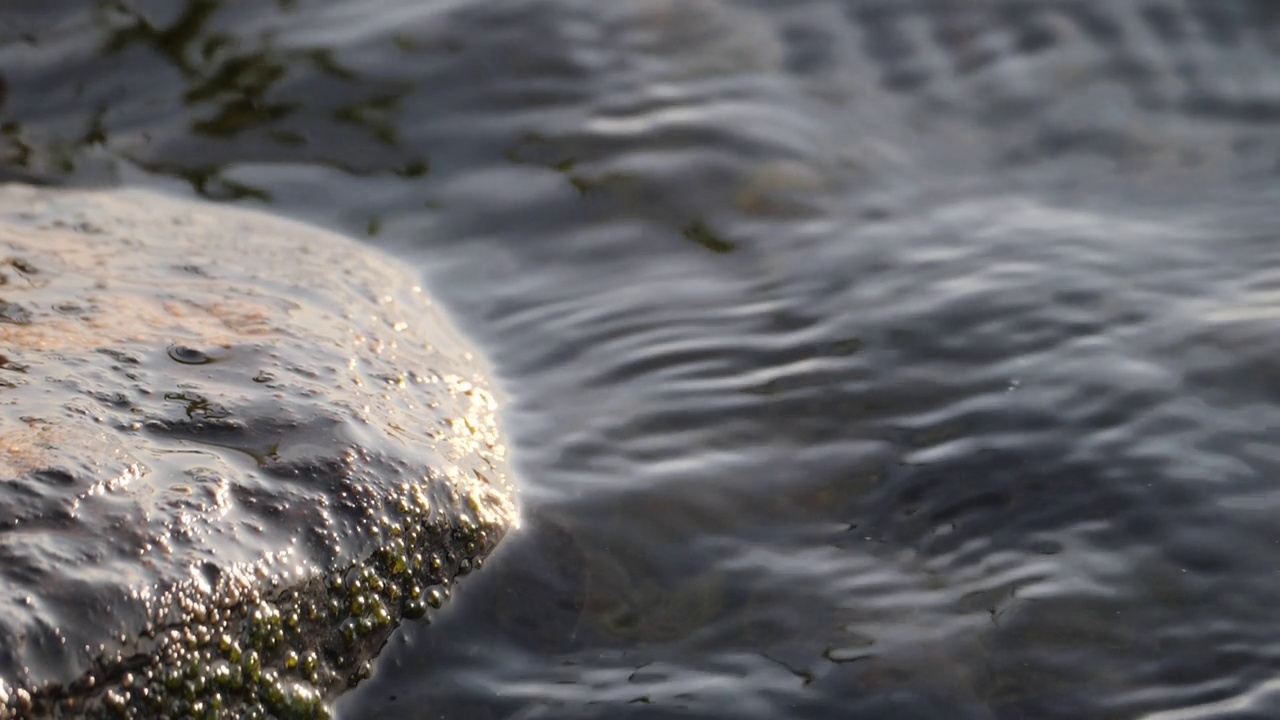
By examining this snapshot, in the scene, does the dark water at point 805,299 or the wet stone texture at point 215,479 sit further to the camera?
the dark water at point 805,299

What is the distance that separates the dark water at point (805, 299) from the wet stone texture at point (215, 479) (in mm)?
189

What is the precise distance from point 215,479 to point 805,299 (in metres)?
2.11

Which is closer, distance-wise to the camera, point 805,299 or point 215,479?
point 215,479

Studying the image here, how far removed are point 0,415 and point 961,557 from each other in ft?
7.12

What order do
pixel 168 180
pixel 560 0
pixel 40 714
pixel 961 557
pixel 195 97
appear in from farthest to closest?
pixel 560 0, pixel 195 97, pixel 168 180, pixel 961 557, pixel 40 714

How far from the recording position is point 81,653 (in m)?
2.40

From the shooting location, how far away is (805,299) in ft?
14.3

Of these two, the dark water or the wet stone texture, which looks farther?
the dark water

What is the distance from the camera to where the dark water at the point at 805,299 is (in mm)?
3096

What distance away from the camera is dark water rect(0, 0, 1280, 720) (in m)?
3.10

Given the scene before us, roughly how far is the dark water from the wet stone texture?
189 millimetres

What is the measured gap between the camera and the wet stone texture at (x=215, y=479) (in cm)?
249

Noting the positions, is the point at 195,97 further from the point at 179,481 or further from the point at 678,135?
the point at 179,481

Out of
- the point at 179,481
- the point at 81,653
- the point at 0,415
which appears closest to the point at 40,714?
the point at 81,653
